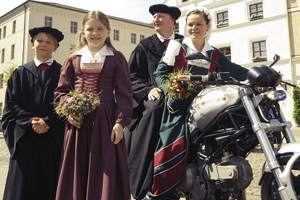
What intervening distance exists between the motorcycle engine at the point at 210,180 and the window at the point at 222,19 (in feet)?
85.0

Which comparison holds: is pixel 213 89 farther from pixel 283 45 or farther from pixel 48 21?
pixel 48 21

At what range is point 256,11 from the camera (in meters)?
25.6

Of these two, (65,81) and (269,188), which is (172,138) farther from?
(65,81)

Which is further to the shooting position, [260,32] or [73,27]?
[73,27]

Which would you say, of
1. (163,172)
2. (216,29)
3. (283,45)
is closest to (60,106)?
(163,172)

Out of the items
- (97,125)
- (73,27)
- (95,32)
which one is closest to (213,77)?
(97,125)

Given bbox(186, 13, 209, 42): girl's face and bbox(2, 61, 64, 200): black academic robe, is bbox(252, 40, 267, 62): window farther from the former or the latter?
bbox(2, 61, 64, 200): black academic robe

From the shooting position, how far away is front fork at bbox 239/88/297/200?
76.0 inches

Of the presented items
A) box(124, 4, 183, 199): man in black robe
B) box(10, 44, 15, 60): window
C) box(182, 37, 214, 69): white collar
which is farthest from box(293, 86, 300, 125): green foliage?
box(10, 44, 15, 60): window

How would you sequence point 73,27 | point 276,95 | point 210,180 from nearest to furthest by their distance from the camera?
1. point 276,95
2. point 210,180
3. point 73,27

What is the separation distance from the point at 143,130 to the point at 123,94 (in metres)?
0.46

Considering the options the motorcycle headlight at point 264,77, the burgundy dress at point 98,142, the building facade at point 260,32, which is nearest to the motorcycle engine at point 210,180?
the burgundy dress at point 98,142

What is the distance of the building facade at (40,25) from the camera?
34.6m

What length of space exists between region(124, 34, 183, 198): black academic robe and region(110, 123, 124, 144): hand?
1.29ft
